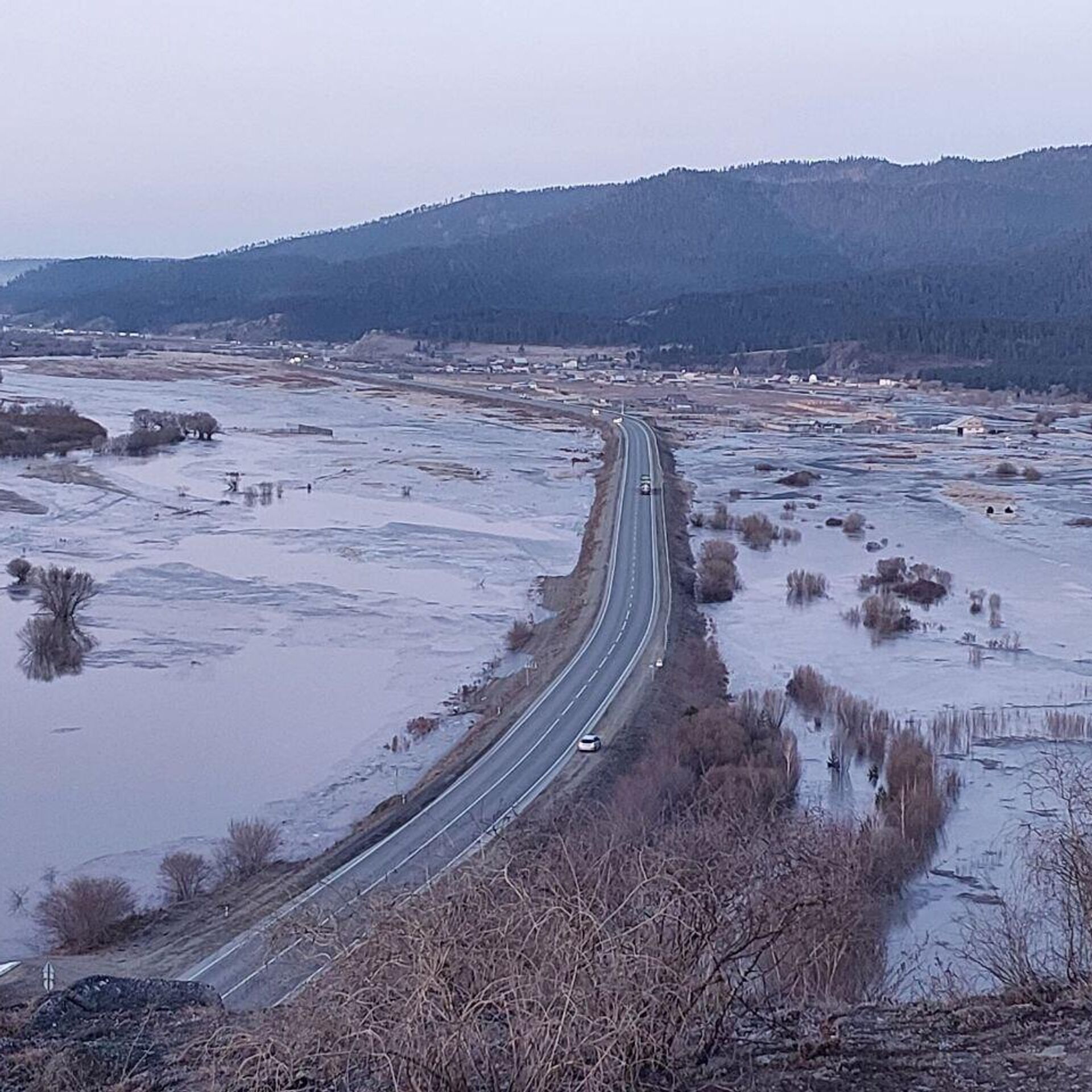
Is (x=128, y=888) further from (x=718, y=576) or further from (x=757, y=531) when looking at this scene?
(x=757, y=531)

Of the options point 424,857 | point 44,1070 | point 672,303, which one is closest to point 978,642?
point 424,857

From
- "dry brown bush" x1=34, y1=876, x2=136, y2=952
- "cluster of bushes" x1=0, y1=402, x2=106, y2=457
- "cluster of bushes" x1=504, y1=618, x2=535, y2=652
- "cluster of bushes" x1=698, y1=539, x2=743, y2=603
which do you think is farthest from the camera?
"cluster of bushes" x1=0, y1=402, x2=106, y2=457

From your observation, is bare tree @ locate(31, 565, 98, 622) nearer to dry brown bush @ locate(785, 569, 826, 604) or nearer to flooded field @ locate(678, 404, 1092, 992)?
flooded field @ locate(678, 404, 1092, 992)

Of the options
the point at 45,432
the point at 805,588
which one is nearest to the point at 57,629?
the point at 805,588

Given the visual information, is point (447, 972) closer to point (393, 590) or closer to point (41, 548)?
point (393, 590)

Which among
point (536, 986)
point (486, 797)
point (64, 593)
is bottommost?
point (486, 797)

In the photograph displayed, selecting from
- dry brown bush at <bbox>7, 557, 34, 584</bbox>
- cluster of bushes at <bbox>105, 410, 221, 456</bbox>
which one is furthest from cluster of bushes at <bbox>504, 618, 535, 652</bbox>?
cluster of bushes at <bbox>105, 410, 221, 456</bbox>
